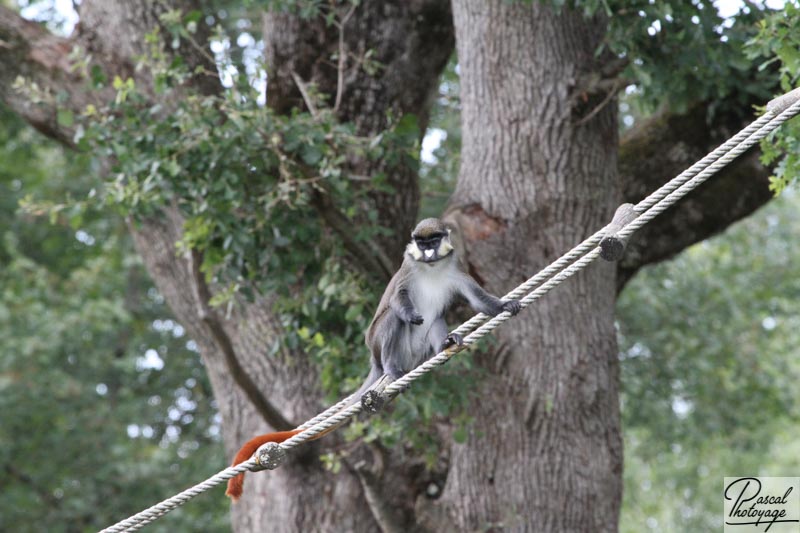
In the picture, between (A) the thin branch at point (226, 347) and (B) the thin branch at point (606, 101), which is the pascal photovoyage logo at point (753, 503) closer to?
(B) the thin branch at point (606, 101)

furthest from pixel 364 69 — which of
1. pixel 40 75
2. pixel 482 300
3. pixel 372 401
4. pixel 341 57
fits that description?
pixel 372 401

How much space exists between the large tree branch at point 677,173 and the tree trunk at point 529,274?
1.01 m

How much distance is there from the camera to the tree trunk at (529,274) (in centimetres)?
661

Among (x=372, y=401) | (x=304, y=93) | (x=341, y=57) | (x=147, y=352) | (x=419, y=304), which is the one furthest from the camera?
(x=147, y=352)

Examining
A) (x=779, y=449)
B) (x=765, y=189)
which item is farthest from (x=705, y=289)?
(x=779, y=449)

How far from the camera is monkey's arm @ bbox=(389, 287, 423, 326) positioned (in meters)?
5.25

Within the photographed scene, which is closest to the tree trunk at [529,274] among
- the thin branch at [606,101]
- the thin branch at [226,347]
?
the thin branch at [606,101]

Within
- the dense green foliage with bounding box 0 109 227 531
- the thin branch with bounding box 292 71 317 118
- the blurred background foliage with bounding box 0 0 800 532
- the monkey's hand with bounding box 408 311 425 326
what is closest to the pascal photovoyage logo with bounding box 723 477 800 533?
the monkey's hand with bounding box 408 311 425 326

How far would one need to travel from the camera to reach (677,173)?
25.2 ft

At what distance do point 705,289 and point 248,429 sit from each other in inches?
269

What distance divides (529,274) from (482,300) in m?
1.48

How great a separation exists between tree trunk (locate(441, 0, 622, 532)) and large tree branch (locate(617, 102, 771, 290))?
101 cm

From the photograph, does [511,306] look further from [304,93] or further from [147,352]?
[147,352]

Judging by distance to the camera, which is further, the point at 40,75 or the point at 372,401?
the point at 40,75
